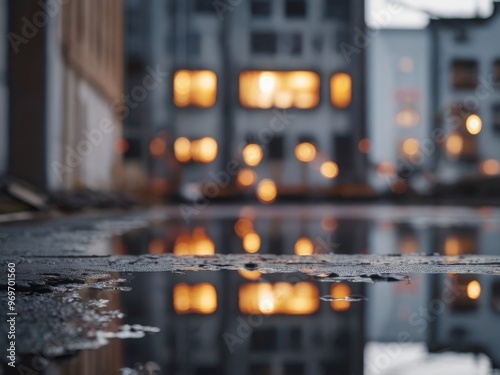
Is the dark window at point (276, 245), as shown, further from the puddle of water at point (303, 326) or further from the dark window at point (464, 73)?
the dark window at point (464, 73)

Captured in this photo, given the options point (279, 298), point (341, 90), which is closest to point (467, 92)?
point (341, 90)

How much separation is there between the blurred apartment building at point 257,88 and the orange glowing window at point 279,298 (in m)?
55.1

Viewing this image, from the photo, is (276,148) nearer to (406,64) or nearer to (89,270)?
(406,64)

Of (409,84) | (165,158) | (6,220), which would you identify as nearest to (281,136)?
(165,158)

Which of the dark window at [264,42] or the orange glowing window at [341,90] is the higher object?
the dark window at [264,42]

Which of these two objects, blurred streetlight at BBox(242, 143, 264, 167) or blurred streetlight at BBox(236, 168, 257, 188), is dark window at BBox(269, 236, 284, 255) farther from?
blurred streetlight at BBox(242, 143, 264, 167)

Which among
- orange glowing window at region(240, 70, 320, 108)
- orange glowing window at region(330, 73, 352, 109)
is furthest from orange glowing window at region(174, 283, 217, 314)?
orange glowing window at region(330, 73, 352, 109)

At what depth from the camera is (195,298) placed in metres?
5.43

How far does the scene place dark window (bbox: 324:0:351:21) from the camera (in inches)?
2416

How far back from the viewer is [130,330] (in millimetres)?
4023

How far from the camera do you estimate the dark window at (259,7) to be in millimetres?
62000

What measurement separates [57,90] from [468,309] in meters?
20.2

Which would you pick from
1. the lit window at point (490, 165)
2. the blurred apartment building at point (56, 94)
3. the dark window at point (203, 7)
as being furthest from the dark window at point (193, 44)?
the lit window at point (490, 165)

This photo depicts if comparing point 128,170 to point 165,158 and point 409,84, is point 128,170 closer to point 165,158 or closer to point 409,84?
point 165,158
